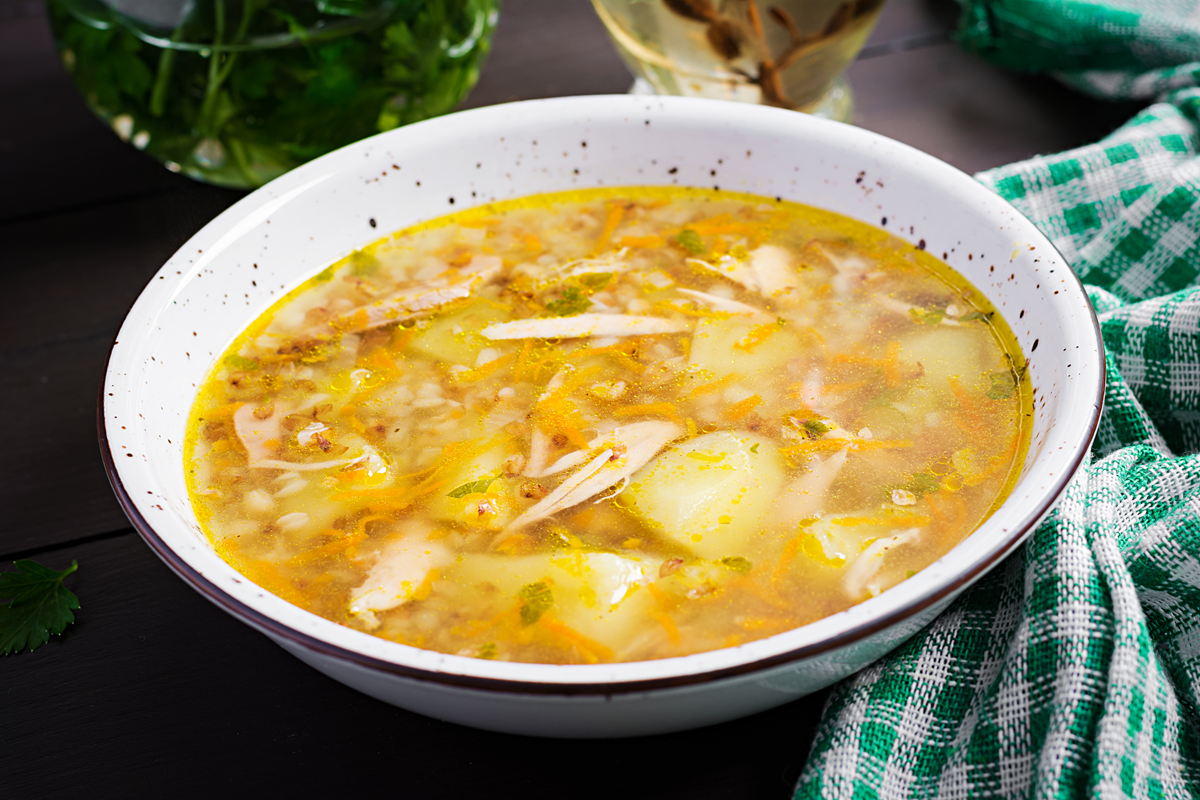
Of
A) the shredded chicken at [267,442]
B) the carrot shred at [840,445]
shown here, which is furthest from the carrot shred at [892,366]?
the shredded chicken at [267,442]

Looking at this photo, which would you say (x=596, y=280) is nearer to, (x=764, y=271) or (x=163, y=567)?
(x=764, y=271)

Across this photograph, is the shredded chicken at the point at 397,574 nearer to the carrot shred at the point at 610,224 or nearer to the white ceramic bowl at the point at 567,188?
the white ceramic bowl at the point at 567,188

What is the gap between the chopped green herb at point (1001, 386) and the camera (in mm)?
1390

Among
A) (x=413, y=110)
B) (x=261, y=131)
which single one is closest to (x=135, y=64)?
(x=261, y=131)

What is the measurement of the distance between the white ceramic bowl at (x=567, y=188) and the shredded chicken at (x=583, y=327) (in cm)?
34

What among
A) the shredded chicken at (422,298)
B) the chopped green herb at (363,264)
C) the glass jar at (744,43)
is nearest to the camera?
the shredded chicken at (422,298)

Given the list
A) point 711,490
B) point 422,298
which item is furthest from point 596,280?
point 711,490

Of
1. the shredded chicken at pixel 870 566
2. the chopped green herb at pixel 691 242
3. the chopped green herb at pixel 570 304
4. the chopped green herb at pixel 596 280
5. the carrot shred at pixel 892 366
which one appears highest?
the carrot shred at pixel 892 366

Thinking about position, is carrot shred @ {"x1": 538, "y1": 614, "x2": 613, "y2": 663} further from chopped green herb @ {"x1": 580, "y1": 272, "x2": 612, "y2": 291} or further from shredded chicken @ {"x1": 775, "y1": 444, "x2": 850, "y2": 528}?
chopped green herb @ {"x1": 580, "y1": 272, "x2": 612, "y2": 291}

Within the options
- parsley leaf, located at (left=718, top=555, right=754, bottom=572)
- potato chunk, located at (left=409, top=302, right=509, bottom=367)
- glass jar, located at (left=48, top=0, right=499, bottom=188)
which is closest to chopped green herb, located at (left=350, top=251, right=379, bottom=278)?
potato chunk, located at (left=409, top=302, right=509, bottom=367)

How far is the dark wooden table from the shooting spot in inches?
45.2

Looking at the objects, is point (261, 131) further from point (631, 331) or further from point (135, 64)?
point (631, 331)

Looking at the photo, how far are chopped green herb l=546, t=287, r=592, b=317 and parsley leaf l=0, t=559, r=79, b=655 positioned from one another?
78 cm

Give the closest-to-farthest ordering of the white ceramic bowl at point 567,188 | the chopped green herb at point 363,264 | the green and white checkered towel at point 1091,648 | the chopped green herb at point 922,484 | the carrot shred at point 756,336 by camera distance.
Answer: the white ceramic bowl at point 567,188 → the green and white checkered towel at point 1091,648 → the chopped green herb at point 922,484 → the carrot shred at point 756,336 → the chopped green herb at point 363,264
